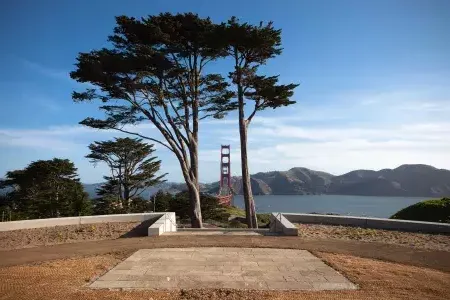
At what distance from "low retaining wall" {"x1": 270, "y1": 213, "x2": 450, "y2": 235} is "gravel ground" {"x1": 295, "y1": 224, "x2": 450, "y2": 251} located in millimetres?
419

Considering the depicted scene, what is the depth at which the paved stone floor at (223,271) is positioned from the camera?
15.3 ft

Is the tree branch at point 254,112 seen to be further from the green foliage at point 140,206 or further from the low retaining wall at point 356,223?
the green foliage at point 140,206

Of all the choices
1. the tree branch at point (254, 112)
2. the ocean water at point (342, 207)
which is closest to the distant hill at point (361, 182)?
the ocean water at point (342, 207)

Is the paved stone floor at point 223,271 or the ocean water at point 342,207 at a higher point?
the paved stone floor at point 223,271

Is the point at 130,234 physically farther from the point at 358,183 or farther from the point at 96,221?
the point at 358,183

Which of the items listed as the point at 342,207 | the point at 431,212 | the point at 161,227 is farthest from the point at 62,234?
the point at 342,207

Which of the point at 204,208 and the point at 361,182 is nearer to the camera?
the point at 204,208

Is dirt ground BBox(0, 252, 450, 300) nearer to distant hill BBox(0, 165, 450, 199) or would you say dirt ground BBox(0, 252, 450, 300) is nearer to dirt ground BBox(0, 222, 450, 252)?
dirt ground BBox(0, 222, 450, 252)

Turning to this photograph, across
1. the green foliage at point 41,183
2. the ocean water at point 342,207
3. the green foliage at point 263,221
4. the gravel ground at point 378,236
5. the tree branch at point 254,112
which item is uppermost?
the tree branch at point 254,112

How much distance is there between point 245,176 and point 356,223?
4664mm

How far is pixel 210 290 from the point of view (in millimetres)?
4402

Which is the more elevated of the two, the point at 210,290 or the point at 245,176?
the point at 245,176

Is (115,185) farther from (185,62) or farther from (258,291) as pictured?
(258,291)

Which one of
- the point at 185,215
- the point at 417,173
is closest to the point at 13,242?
the point at 185,215
